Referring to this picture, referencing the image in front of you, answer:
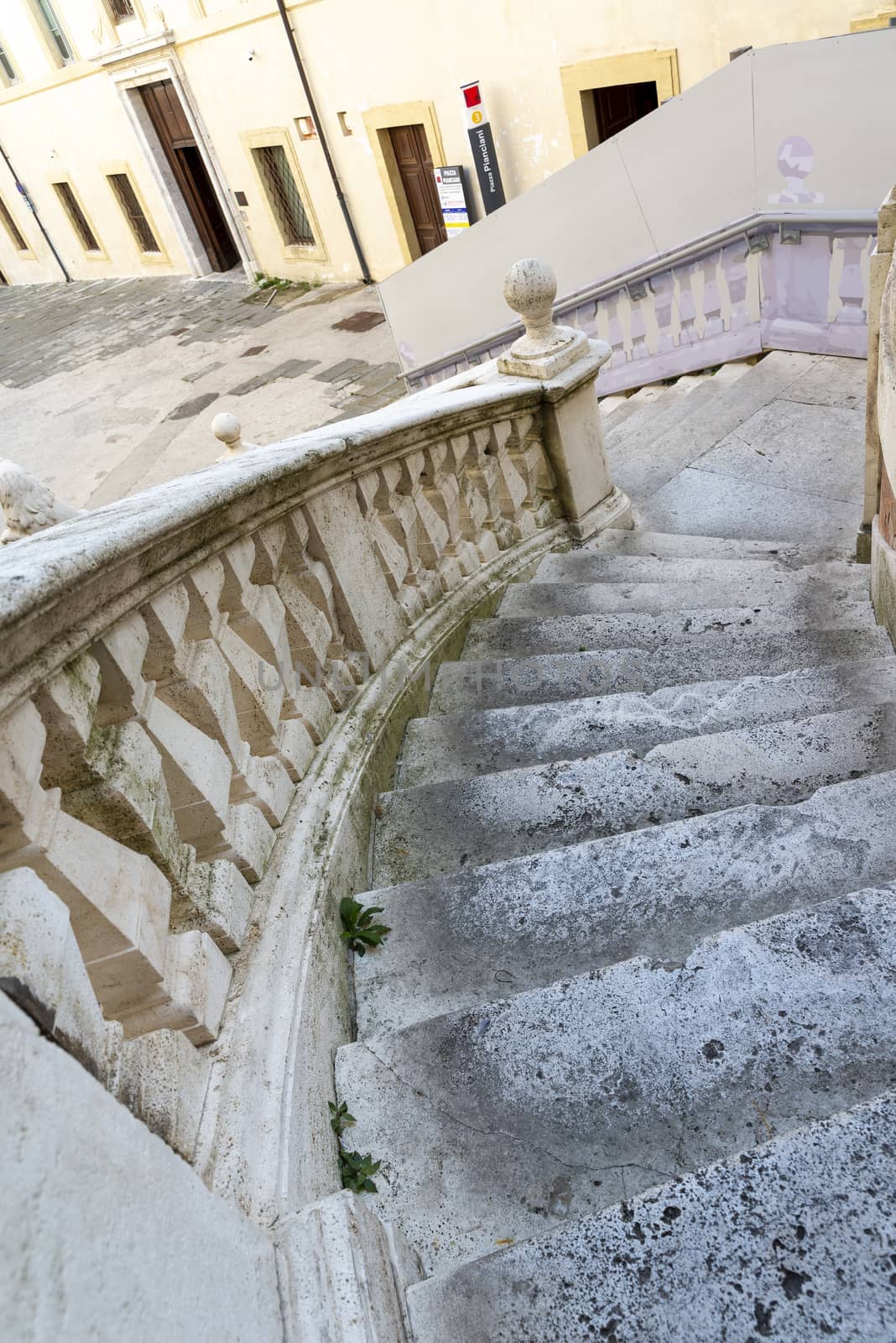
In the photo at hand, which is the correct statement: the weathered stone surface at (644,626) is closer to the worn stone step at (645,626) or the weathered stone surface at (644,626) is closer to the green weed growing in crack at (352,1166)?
the worn stone step at (645,626)

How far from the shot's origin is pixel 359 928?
2.06m

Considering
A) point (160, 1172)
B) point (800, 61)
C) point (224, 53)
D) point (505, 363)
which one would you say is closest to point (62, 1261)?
point (160, 1172)

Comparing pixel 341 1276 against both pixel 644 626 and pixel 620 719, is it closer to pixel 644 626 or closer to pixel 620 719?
pixel 620 719

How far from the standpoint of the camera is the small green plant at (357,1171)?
1583 millimetres

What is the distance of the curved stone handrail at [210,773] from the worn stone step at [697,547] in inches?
80.5

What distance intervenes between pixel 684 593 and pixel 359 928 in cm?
246

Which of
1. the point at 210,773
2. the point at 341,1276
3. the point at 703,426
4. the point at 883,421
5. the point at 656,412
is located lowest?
the point at 656,412

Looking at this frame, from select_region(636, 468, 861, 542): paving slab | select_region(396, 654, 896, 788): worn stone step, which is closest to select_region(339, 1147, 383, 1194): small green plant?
select_region(396, 654, 896, 788): worn stone step

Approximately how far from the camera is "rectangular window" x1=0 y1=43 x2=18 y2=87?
64.5ft

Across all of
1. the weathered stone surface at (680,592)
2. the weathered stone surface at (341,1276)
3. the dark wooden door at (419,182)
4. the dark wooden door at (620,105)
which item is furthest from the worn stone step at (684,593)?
the dark wooden door at (419,182)

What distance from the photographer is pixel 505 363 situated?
4.43m

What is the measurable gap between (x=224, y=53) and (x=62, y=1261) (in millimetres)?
17250

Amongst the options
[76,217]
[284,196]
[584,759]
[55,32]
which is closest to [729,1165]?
[584,759]

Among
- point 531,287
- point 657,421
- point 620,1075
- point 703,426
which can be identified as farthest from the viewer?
point 657,421
